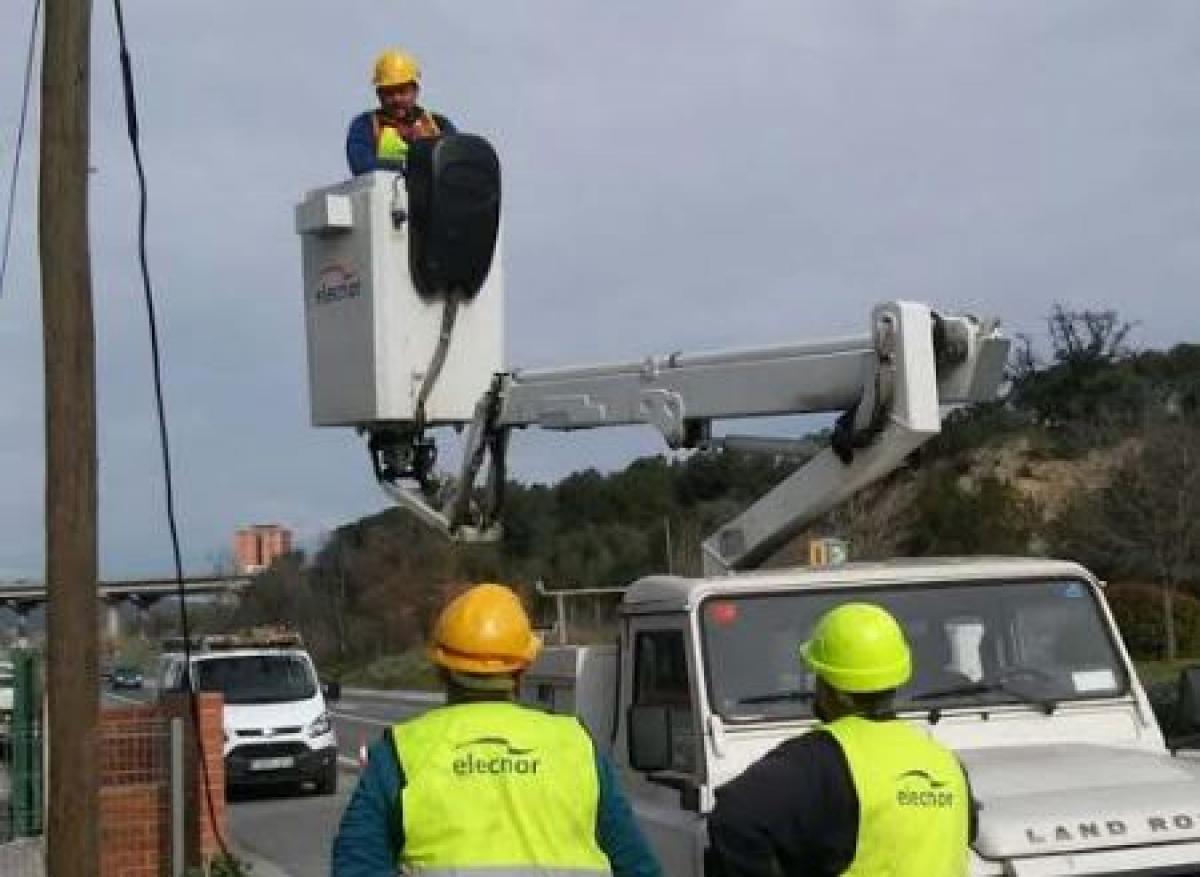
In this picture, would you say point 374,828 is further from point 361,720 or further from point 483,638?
point 361,720

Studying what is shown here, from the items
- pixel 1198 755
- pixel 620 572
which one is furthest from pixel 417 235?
pixel 620 572

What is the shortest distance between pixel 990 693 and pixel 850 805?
8.63ft

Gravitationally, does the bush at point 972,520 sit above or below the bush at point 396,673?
above

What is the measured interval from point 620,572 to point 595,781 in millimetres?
43908

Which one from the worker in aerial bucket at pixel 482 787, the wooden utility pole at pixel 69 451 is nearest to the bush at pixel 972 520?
the wooden utility pole at pixel 69 451

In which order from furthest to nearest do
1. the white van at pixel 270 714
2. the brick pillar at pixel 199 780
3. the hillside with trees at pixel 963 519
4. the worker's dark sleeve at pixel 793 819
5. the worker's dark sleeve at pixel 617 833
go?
the hillside with trees at pixel 963 519, the white van at pixel 270 714, the brick pillar at pixel 199 780, the worker's dark sleeve at pixel 617 833, the worker's dark sleeve at pixel 793 819

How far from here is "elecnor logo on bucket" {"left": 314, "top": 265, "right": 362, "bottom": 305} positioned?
8297mm

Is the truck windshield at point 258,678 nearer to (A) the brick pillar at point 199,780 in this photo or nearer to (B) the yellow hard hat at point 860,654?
(A) the brick pillar at point 199,780

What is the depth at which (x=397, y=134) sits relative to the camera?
8.54m

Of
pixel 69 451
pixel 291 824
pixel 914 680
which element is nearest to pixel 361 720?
pixel 291 824

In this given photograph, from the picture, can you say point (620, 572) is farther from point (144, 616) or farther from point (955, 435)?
point (144, 616)

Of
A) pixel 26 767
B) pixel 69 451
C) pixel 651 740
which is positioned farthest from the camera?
pixel 26 767

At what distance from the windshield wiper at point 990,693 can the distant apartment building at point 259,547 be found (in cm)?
5416

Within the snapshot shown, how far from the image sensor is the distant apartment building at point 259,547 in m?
62.2
